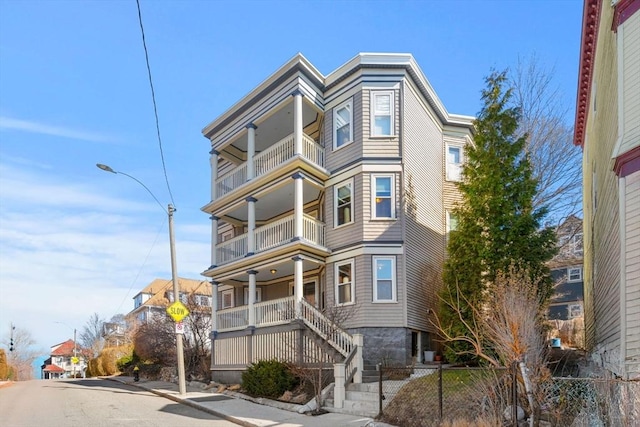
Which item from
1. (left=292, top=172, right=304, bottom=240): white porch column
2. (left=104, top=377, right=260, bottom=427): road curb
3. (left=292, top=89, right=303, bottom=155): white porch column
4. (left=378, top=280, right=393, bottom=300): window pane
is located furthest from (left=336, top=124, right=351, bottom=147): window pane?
(left=104, top=377, right=260, bottom=427): road curb

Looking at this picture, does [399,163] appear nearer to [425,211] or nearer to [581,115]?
[425,211]

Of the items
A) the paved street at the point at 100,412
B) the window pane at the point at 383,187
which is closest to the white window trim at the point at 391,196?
the window pane at the point at 383,187

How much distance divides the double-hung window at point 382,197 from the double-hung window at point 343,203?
83cm

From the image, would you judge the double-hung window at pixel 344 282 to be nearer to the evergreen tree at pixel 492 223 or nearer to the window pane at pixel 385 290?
the window pane at pixel 385 290

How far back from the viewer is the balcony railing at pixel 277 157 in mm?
18750

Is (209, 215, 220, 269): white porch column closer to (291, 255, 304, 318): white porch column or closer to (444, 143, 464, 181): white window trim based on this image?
(291, 255, 304, 318): white porch column

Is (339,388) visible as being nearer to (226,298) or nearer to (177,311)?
(177,311)

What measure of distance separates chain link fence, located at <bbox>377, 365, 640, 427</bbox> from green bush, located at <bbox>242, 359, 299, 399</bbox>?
4.36m

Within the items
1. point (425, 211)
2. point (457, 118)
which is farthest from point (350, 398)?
point (457, 118)

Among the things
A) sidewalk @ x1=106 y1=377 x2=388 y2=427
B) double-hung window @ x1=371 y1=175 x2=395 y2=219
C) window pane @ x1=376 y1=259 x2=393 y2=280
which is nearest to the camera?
sidewalk @ x1=106 y1=377 x2=388 y2=427

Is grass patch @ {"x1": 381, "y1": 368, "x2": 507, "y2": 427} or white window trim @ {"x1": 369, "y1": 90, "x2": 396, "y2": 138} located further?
white window trim @ {"x1": 369, "y1": 90, "x2": 396, "y2": 138}

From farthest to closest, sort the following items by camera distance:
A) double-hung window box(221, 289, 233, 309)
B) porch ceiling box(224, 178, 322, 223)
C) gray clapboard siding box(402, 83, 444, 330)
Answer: double-hung window box(221, 289, 233, 309), porch ceiling box(224, 178, 322, 223), gray clapboard siding box(402, 83, 444, 330)

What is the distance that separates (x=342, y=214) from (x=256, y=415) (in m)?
7.91

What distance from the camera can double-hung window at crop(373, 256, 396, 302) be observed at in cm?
1705
